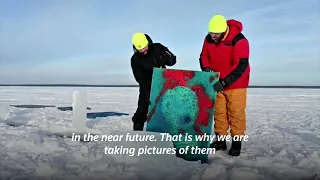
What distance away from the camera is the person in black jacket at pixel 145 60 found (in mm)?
4581

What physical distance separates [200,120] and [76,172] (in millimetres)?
1411

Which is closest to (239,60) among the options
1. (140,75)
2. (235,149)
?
(235,149)

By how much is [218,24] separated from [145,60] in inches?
50.5

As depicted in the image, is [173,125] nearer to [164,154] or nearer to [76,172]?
[164,154]

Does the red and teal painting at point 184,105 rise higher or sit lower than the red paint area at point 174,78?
lower

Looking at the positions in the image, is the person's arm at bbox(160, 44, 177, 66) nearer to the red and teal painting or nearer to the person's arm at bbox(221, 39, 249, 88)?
the red and teal painting

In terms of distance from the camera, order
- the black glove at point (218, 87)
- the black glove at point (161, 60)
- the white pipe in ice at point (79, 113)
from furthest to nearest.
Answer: the white pipe in ice at point (79, 113) → the black glove at point (161, 60) → the black glove at point (218, 87)

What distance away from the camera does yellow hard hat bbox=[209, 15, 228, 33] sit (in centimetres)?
388

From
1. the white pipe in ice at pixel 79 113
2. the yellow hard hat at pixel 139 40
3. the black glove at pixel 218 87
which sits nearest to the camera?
the black glove at pixel 218 87

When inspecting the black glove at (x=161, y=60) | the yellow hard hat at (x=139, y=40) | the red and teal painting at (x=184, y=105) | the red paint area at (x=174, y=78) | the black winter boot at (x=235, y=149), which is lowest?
the black winter boot at (x=235, y=149)

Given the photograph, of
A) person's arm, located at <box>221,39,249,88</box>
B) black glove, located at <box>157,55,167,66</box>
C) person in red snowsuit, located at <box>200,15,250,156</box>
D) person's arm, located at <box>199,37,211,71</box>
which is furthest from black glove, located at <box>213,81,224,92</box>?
black glove, located at <box>157,55,167,66</box>

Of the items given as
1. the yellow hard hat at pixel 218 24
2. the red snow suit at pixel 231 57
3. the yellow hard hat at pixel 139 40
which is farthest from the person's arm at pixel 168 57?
the yellow hard hat at pixel 218 24

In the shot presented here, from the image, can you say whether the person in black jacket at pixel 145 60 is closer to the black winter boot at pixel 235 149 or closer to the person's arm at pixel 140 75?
the person's arm at pixel 140 75

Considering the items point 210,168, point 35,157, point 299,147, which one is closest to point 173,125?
point 210,168
